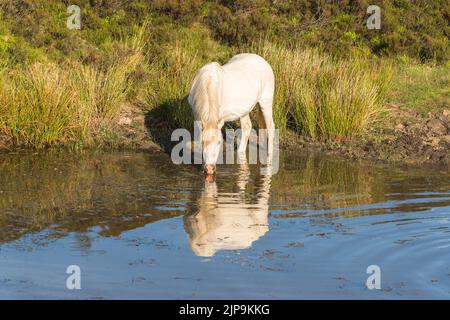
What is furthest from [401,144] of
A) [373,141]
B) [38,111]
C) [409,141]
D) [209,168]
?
[38,111]

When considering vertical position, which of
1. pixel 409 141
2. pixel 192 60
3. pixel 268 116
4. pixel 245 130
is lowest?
pixel 409 141

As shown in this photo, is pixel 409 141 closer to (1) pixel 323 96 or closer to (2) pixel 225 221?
(1) pixel 323 96

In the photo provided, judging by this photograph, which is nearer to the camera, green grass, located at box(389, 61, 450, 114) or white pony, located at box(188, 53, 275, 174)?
white pony, located at box(188, 53, 275, 174)

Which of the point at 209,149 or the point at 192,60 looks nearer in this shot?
the point at 209,149

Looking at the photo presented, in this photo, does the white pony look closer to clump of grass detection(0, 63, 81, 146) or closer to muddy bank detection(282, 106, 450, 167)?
muddy bank detection(282, 106, 450, 167)

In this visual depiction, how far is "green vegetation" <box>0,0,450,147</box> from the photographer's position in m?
10.7

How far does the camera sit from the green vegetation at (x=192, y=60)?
10695mm

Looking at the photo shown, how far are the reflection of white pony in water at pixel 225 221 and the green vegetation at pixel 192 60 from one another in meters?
2.87

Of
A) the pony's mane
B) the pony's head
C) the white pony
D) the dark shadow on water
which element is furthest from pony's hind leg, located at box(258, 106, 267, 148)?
the pony's head

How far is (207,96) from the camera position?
9352 millimetres

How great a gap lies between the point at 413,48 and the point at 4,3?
318 inches

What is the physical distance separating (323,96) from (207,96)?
258 centimetres

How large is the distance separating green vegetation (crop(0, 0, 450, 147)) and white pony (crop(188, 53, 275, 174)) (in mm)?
776
